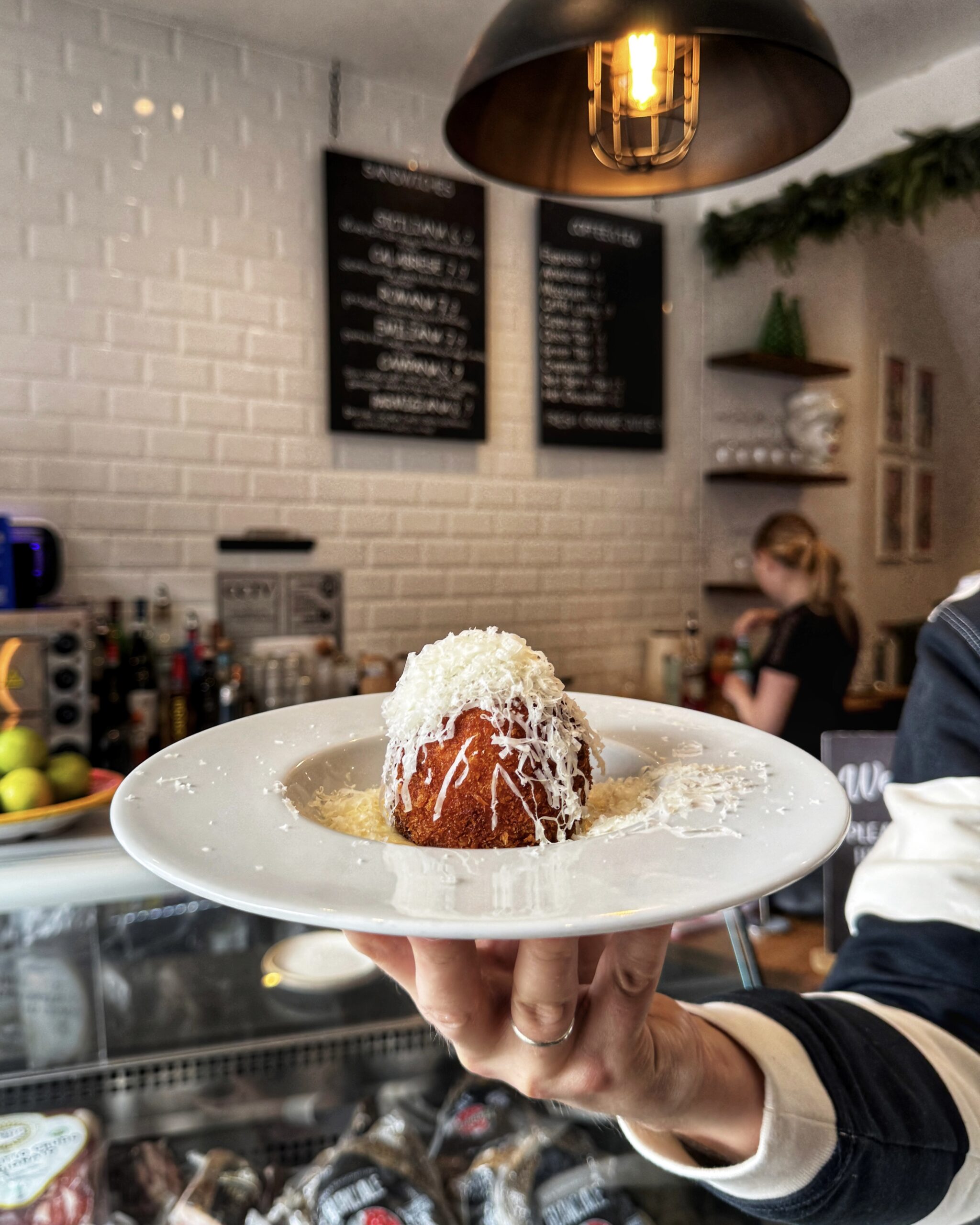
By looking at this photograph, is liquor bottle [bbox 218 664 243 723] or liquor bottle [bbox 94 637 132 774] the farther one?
Result: liquor bottle [bbox 218 664 243 723]

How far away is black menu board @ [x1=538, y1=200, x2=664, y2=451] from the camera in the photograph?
3531 millimetres

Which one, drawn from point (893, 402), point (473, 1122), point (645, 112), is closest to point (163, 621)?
point (473, 1122)

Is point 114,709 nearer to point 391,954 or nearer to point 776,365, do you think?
point 391,954

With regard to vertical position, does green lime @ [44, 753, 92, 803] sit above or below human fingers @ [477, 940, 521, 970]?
below

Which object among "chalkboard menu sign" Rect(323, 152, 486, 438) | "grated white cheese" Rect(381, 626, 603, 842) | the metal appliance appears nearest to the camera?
"grated white cheese" Rect(381, 626, 603, 842)

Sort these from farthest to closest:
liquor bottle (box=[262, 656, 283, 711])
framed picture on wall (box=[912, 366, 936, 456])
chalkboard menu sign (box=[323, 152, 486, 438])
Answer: framed picture on wall (box=[912, 366, 936, 456]) → chalkboard menu sign (box=[323, 152, 486, 438]) → liquor bottle (box=[262, 656, 283, 711])

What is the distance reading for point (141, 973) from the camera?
1265 millimetres

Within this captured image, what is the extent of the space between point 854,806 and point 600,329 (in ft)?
8.99

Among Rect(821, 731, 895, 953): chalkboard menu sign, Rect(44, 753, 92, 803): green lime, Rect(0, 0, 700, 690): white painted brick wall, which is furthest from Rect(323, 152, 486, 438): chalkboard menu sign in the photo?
Rect(821, 731, 895, 953): chalkboard menu sign

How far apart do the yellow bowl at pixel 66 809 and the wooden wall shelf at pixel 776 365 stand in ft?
10.1

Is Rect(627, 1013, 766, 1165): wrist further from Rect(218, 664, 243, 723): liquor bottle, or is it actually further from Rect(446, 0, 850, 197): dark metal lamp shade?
Rect(218, 664, 243, 723): liquor bottle

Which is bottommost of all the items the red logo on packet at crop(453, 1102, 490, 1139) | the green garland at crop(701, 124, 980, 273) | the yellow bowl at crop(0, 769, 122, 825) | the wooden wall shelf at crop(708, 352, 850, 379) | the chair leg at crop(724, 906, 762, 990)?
the red logo on packet at crop(453, 1102, 490, 1139)

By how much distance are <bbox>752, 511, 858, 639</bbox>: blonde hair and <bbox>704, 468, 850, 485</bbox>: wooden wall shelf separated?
51 cm

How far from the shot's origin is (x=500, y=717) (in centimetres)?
74
